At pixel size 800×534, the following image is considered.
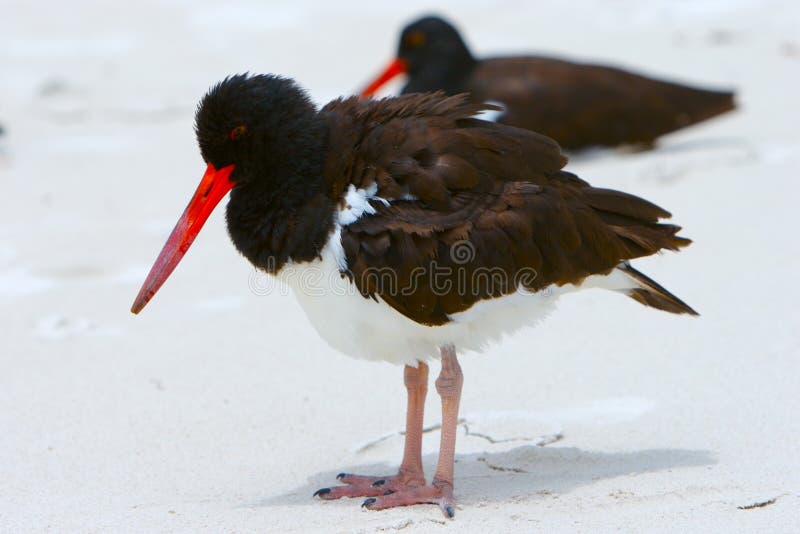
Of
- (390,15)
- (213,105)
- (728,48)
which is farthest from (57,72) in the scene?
(213,105)

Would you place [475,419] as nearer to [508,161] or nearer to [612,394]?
[612,394]

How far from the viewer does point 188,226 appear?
476cm

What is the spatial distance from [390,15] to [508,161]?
10.7 m

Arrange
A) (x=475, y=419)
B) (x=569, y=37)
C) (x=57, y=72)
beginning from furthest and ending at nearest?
(x=569, y=37), (x=57, y=72), (x=475, y=419)

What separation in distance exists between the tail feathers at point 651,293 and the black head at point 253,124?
1.48 metres

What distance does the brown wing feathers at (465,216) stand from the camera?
167 inches

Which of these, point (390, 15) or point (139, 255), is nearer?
point (139, 255)

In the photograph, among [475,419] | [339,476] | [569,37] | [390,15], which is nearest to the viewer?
[339,476]

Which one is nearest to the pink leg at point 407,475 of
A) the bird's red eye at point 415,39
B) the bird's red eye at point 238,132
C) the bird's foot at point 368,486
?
the bird's foot at point 368,486

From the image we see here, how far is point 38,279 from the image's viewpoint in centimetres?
758

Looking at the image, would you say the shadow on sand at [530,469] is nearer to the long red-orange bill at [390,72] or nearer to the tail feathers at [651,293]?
the tail feathers at [651,293]

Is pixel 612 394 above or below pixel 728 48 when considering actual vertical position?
below

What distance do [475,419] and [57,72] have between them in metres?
8.95

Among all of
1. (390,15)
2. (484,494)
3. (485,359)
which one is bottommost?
(484,494)
